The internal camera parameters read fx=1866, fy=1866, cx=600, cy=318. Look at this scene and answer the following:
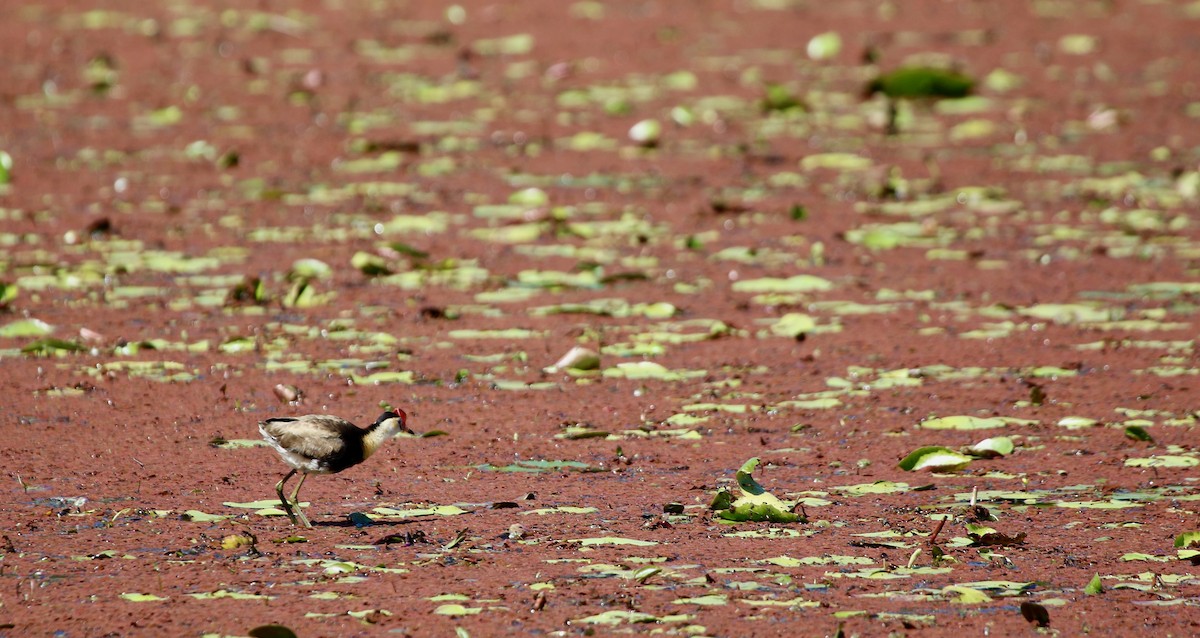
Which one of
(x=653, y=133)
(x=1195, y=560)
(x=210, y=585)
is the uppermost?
(x=653, y=133)

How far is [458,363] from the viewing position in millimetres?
7512

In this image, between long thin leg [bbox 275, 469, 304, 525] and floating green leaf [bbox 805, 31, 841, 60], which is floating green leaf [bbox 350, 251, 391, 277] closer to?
long thin leg [bbox 275, 469, 304, 525]

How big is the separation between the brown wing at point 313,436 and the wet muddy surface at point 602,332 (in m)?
0.23

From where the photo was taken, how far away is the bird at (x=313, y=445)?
17.8 feet

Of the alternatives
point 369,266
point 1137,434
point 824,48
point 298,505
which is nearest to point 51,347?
point 369,266

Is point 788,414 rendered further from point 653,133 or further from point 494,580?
point 653,133

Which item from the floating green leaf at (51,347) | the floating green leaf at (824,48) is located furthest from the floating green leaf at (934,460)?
the floating green leaf at (824,48)

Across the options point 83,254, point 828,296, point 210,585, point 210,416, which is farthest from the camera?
point 83,254

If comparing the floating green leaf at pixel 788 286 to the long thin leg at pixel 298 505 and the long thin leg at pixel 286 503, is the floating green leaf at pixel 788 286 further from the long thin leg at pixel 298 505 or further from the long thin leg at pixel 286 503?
the long thin leg at pixel 286 503

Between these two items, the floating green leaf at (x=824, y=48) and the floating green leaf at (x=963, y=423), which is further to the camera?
the floating green leaf at (x=824, y=48)

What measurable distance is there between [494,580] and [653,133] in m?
7.71

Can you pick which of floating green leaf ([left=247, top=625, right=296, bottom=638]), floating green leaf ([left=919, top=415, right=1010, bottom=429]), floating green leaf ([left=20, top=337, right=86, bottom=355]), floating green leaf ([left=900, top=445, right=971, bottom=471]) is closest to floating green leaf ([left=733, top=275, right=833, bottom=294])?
floating green leaf ([left=919, top=415, right=1010, bottom=429])

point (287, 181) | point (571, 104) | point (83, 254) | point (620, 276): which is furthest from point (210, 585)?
point (571, 104)

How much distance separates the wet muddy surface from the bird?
158mm
